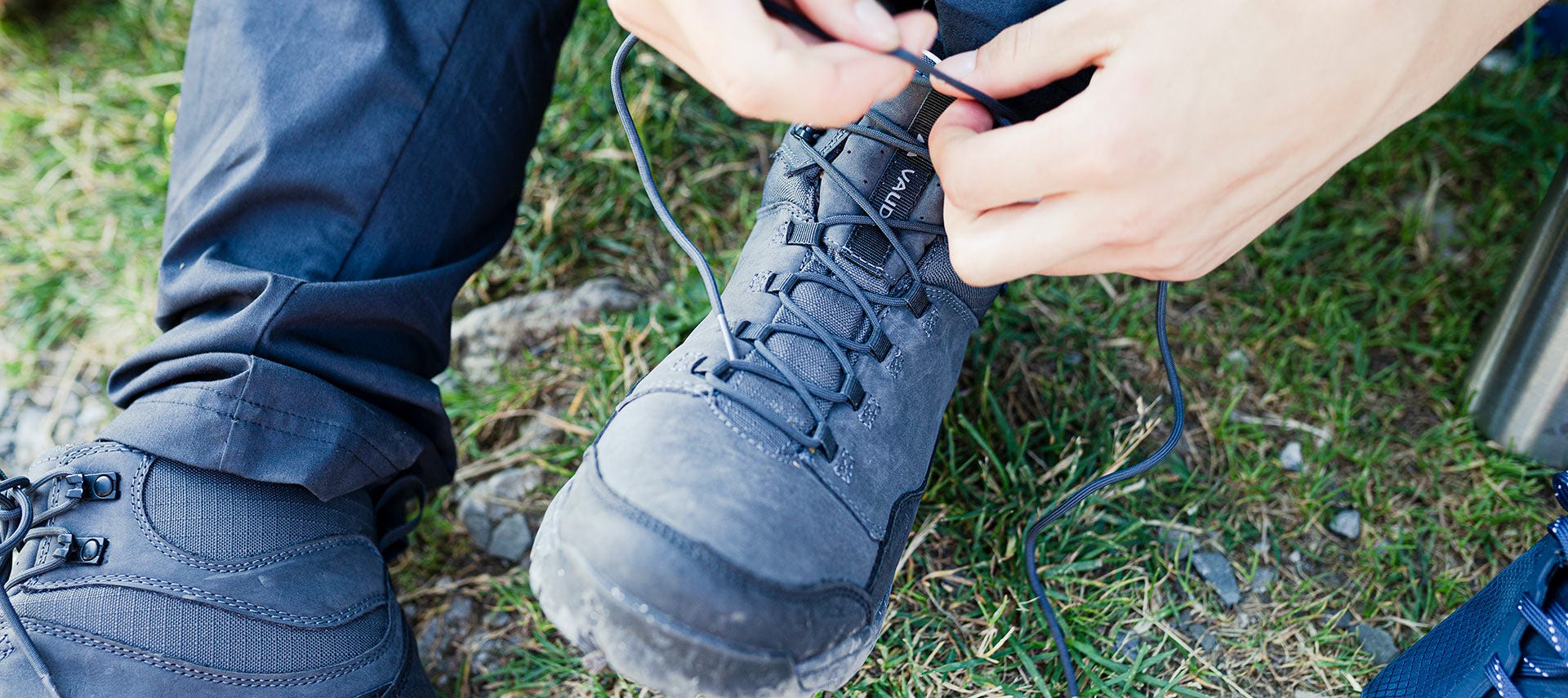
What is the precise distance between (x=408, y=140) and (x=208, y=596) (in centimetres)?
66

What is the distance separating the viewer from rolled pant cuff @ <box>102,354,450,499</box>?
118 cm

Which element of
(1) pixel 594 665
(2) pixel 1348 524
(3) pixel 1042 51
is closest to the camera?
(3) pixel 1042 51

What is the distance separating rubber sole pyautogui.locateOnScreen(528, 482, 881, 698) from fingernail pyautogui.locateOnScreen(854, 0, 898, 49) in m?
0.60

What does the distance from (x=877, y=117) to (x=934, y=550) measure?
0.63 meters

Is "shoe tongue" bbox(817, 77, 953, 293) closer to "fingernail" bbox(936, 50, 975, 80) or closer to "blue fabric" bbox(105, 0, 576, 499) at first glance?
"fingernail" bbox(936, 50, 975, 80)

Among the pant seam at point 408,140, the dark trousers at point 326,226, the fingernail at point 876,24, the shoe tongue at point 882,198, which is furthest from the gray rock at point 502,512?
the fingernail at point 876,24

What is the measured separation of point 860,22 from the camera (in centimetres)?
96

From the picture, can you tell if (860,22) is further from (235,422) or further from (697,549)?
(235,422)

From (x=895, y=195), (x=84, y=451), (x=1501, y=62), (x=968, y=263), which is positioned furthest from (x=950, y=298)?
(x=1501, y=62)

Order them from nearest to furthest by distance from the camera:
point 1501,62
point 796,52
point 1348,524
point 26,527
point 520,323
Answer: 1. point 796,52
2. point 26,527
3. point 1348,524
4. point 520,323
5. point 1501,62

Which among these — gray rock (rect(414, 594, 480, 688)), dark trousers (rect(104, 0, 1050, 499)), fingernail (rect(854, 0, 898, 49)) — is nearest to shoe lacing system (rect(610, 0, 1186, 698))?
→ fingernail (rect(854, 0, 898, 49))

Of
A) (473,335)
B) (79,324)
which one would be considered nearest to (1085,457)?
(473,335)

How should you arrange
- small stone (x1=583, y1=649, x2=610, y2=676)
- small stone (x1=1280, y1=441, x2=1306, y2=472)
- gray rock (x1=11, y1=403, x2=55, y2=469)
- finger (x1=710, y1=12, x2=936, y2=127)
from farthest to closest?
1. gray rock (x1=11, y1=403, x2=55, y2=469)
2. small stone (x1=1280, y1=441, x2=1306, y2=472)
3. small stone (x1=583, y1=649, x2=610, y2=676)
4. finger (x1=710, y1=12, x2=936, y2=127)

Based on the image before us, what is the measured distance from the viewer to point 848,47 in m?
0.95
